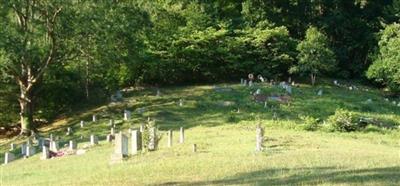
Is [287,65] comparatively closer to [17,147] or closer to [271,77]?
[271,77]

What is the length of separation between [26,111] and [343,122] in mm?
15450

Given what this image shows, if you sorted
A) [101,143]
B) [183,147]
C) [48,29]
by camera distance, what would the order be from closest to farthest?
[183,147], [101,143], [48,29]

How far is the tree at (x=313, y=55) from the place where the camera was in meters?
47.2

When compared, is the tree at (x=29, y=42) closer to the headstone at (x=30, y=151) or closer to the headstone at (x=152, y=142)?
the headstone at (x=30, y=151)

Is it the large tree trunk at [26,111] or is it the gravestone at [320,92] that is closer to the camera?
the large tree trunk at [26,111]

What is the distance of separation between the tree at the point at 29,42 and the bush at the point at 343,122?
1315 cm

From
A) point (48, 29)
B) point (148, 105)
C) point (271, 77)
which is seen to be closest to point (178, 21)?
point (271, 77)

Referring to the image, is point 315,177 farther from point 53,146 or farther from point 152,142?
point 53,146

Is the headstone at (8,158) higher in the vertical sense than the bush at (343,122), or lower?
lower

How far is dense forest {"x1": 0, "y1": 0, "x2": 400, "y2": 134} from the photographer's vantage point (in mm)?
31688

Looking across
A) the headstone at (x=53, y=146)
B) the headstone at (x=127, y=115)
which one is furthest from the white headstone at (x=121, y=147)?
the headstone at (x=127, y=115)

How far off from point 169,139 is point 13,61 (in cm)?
1336

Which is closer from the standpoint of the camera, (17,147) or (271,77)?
(17,147)

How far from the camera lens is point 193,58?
152 ft
